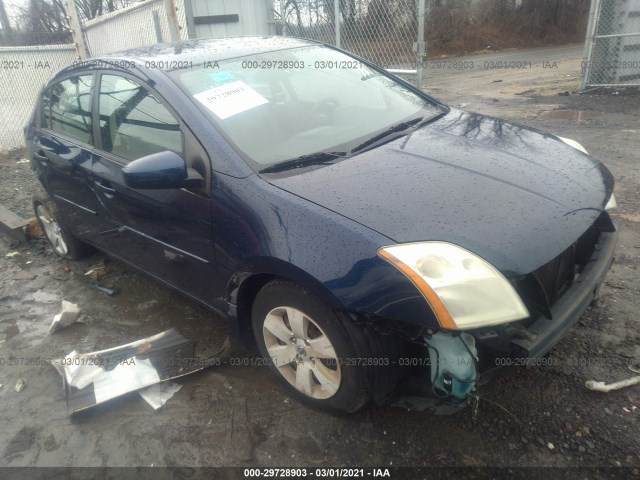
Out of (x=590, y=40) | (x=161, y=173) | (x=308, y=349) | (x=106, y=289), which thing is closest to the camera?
(x=308, y=349)

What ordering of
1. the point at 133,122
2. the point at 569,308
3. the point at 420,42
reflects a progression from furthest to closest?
1. the point at 420,42
2. the point at 133,122
3. the point at 569,308

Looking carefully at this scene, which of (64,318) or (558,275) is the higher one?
(558,275)

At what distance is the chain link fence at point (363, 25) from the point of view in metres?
6.69

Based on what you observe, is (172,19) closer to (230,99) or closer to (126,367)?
(230,99)

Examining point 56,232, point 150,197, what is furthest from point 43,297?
point 150,197

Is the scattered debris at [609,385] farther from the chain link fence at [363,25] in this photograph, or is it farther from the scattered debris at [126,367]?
the chain link fence at [363,25]

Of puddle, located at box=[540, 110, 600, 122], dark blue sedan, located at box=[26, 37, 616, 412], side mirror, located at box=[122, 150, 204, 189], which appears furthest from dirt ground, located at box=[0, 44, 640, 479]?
puddle, located at box=[540, 110, 600, 122]

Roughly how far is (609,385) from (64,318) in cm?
327

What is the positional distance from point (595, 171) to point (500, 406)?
1283 mm

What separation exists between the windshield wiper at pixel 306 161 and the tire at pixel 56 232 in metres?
2.46

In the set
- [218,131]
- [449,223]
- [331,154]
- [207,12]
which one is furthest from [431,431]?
[207,12]

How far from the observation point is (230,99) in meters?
2.57

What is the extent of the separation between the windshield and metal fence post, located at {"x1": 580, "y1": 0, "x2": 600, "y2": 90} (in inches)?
269

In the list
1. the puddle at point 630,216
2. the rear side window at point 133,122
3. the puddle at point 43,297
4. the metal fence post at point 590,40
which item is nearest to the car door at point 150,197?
the rear side window at point 133,122
